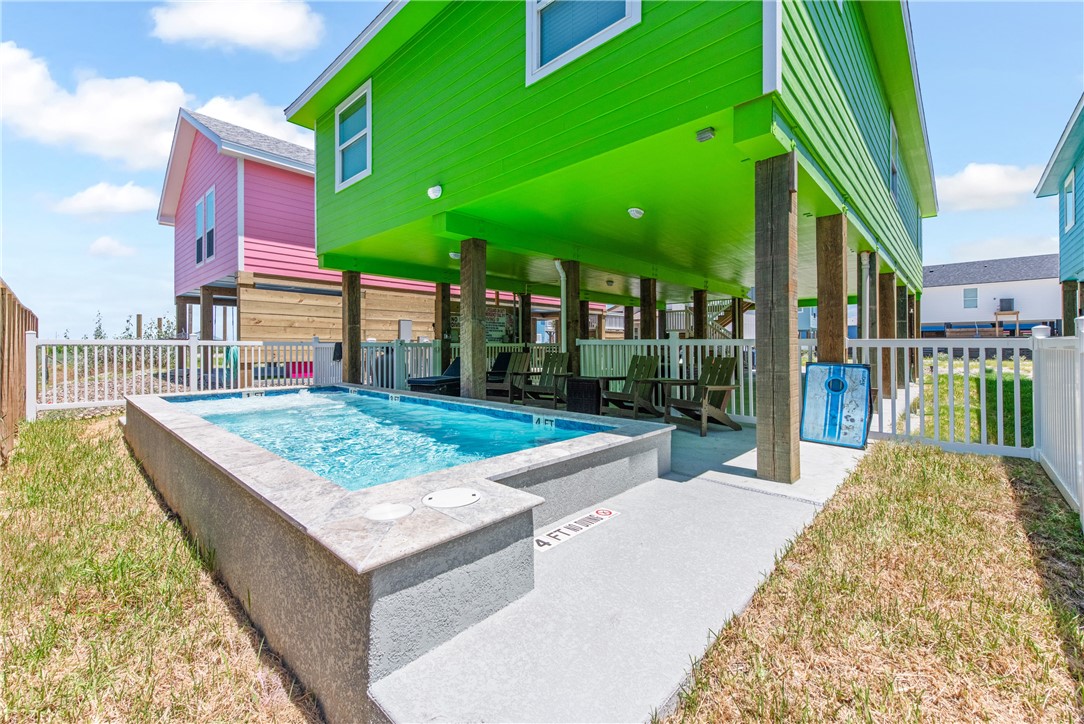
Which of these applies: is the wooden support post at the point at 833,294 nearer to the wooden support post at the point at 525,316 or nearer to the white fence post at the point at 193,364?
the wooden support post at the point at 525,316

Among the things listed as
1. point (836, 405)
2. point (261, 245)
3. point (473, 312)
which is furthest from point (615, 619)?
point (261, 245)

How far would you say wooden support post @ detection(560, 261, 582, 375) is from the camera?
29.3 ft

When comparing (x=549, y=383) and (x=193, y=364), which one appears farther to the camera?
(x=193, y=364)

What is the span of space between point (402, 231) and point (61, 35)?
5663 millimetres

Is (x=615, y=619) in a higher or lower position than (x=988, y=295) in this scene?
lower

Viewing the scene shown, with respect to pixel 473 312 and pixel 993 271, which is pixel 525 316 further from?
pixel 993 271

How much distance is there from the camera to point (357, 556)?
5.36 feet

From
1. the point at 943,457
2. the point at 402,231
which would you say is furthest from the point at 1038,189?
the point at 402,231

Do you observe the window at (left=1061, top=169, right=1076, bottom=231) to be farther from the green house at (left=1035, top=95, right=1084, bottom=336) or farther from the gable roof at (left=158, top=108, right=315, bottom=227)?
the gable roof at (left=158, top=108, right=315, bottom=227)

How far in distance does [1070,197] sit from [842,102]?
13.1 meters

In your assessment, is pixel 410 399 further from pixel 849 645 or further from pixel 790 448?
pixel 849 645

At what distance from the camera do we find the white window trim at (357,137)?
7.77 m

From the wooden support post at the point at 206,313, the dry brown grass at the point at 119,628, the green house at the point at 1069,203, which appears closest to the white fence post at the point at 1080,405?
the dry brown grass at the point at 119,628

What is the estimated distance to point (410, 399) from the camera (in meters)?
7.94
